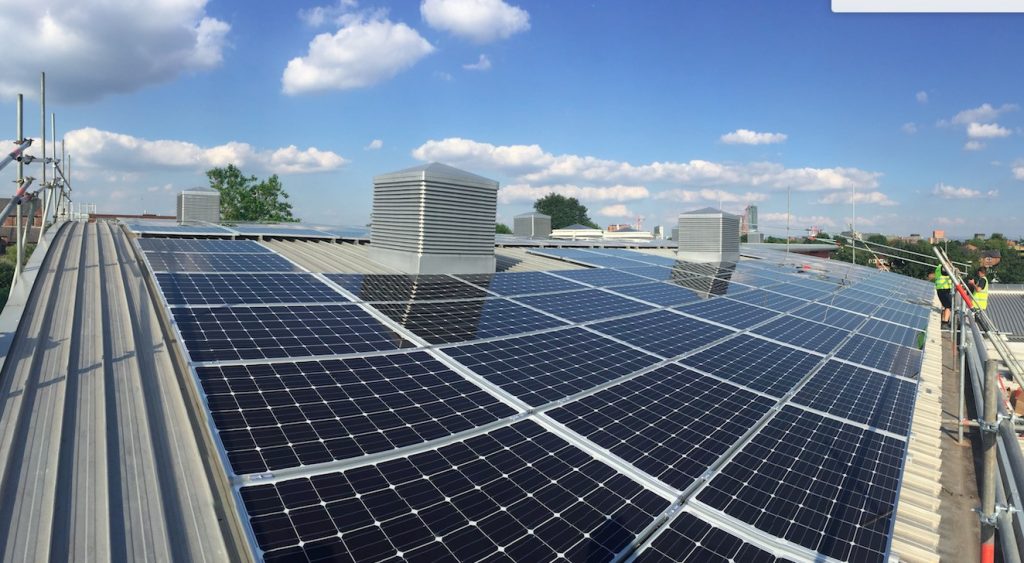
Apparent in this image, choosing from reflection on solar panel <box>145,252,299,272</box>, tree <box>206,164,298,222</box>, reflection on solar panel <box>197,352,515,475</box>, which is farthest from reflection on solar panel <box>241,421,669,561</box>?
tree <box>206,164,298,222</box>

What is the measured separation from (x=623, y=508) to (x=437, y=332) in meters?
5.63

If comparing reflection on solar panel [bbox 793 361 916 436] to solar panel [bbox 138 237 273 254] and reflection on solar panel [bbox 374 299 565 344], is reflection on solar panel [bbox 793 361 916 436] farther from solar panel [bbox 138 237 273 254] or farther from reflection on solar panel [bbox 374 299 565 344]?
solar panel [bbox 138 237 273 254]

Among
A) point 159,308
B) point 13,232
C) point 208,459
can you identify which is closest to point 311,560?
point 208,459

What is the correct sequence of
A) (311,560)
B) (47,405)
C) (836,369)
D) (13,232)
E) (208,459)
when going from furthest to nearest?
(13,232) < (836,369) < (47,405) < (208,459) < (311,560)

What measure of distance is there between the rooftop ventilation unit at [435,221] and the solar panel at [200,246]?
4480 mm

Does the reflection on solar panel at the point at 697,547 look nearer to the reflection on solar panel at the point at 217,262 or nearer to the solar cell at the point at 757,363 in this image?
the solar cell at the point at 757,363

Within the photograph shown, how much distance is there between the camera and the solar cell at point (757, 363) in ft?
34.0

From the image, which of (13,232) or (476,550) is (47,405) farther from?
(13,232)

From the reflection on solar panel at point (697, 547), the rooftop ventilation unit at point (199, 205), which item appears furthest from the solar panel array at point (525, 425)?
the rooftop ventilation unit at point (199, 205)

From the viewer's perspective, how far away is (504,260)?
942 inches

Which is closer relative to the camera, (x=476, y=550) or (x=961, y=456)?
(x=476, y=550)

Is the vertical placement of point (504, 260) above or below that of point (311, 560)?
above

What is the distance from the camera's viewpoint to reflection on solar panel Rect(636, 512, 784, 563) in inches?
200

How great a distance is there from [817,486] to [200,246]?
1973 cm
